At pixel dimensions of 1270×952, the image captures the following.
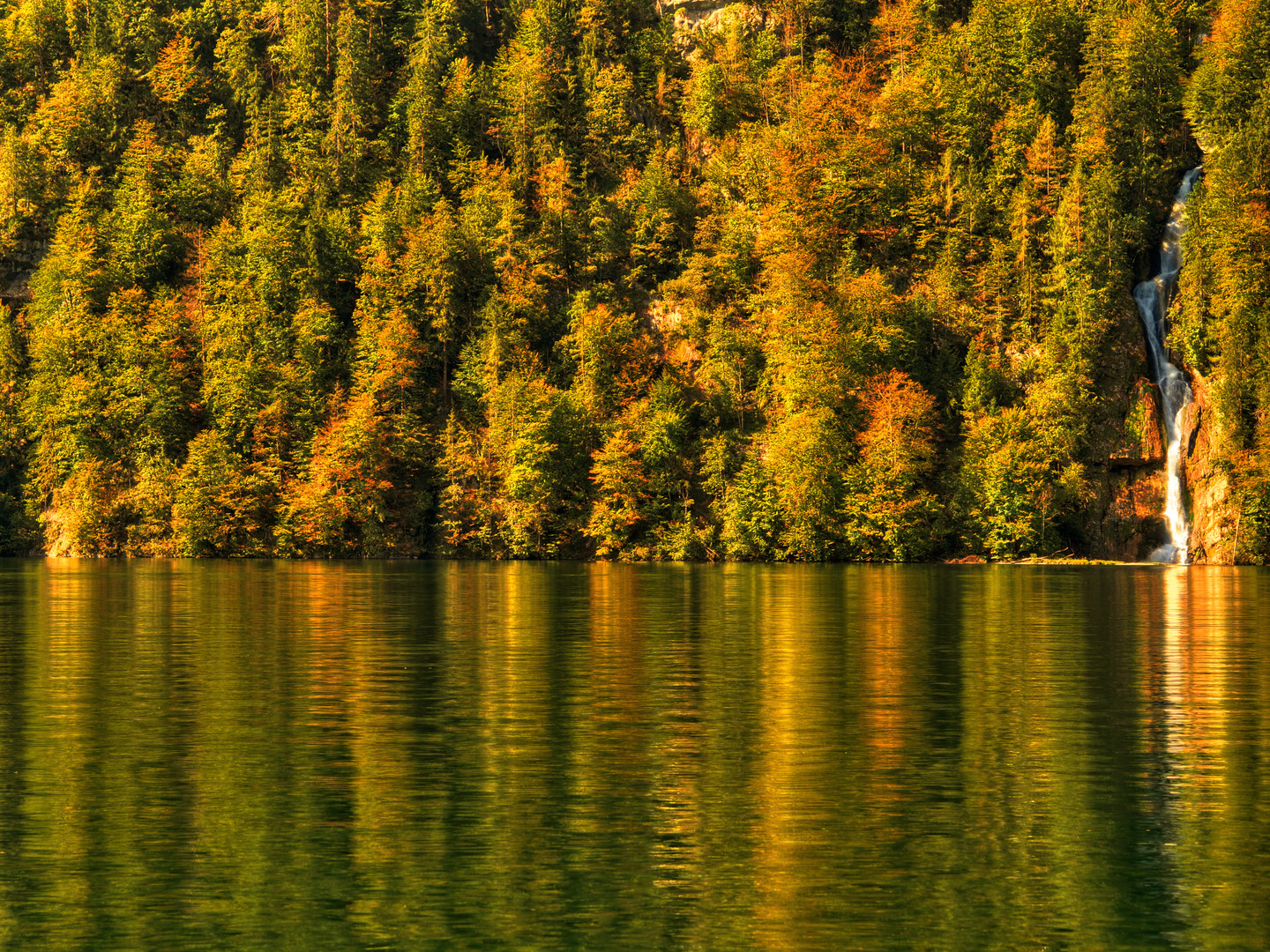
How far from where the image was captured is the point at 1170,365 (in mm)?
99438

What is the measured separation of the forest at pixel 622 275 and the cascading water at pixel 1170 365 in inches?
49.2

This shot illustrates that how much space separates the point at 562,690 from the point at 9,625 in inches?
889

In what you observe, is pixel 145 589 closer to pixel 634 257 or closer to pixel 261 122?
pixel 634 257

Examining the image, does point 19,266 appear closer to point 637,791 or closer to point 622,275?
point 622,275

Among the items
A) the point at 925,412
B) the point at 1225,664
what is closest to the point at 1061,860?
the point at 1225,664

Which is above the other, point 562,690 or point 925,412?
point 925,412

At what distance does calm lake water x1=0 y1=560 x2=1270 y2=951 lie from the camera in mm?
13648

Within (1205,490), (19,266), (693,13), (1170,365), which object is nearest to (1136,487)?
(1205,490)

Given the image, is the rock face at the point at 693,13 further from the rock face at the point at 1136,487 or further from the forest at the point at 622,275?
the rock face at the point at 1136,487

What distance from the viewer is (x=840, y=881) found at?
1467cm

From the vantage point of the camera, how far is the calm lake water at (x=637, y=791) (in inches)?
537

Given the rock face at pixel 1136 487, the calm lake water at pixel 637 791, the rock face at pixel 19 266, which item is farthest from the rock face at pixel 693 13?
the calm lake water at pixel 637 791

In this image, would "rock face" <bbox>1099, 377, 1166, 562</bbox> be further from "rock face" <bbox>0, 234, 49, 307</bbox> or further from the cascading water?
"rock face" <bbox>0, 234, 49, 307</bbox>

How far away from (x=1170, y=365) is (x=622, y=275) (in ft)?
153
